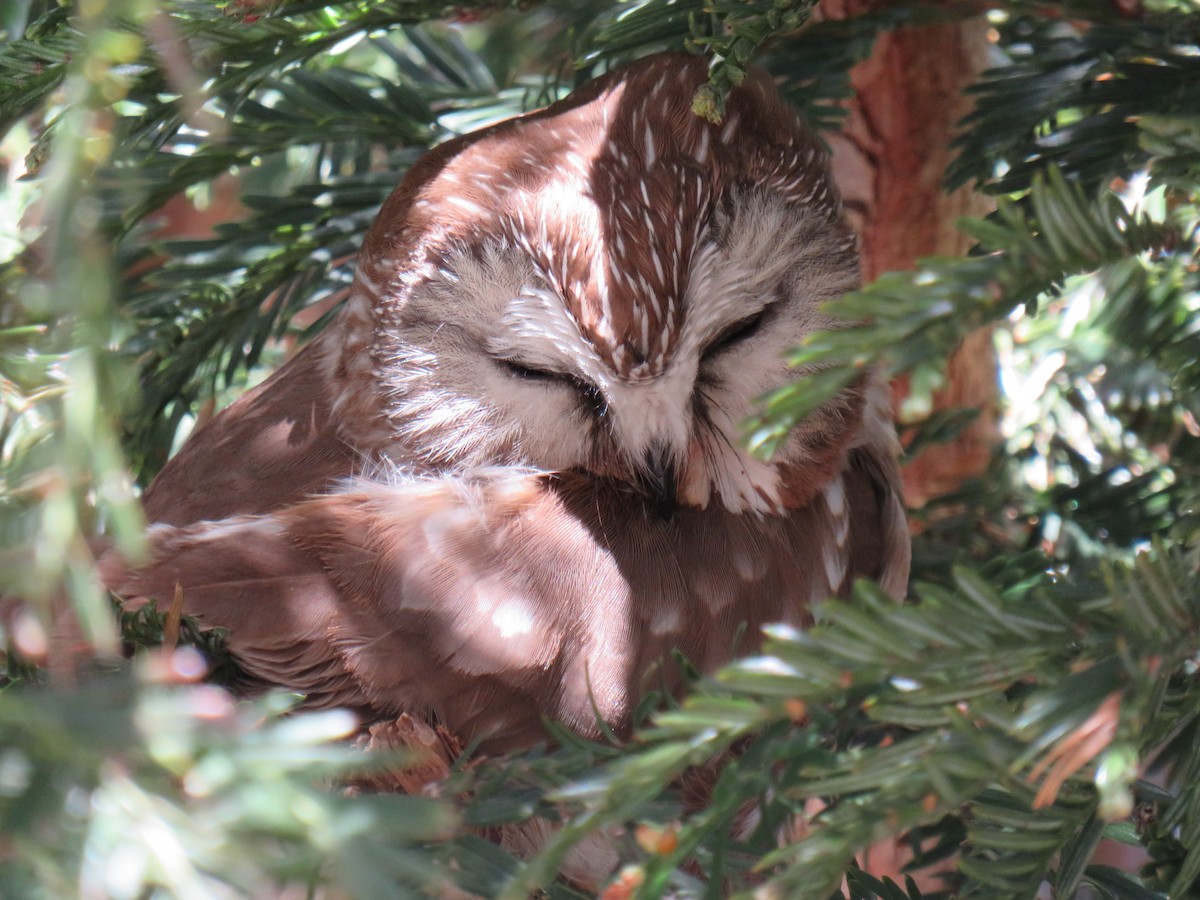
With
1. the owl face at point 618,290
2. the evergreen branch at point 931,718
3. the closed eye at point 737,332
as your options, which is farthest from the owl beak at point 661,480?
the evergreen branch at point 931,718

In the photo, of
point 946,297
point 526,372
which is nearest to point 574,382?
point 526,372

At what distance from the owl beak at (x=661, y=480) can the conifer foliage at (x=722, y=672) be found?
0.70ft

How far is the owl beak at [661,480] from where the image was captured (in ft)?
3.78

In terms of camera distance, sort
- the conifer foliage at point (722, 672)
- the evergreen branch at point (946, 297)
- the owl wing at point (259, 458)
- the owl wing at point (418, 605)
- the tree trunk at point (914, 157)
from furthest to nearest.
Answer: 1. the tree trunk at point (914, 157)
2. the owl wing at point (259, 458)
3. the owl wing at point (418, 605)
4. the evergreen branch at point (946, 297)
5. the conifer foliage at point (722, 672)

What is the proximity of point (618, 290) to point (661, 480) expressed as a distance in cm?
22

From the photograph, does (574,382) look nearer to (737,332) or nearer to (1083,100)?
(737,332)

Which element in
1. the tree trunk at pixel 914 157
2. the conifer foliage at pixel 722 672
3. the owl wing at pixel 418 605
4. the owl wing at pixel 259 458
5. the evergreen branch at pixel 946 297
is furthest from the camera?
Answer: the tree trunk at pixel 914 157

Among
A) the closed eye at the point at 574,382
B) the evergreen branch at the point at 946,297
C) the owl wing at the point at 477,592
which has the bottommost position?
the owl wing at the point at 477,592

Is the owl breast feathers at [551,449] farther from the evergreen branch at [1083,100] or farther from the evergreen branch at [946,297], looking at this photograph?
the evergreen branch at [946,297]

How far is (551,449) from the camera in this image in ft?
3.92

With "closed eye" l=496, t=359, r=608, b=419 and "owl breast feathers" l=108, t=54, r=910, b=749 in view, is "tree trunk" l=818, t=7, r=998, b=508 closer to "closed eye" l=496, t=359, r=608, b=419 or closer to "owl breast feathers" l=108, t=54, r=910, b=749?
"owl breast feathers" l=108, t=54, r=910, b=749

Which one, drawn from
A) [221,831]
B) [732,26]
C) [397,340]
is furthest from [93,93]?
[397,340]

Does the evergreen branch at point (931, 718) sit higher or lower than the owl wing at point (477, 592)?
higher

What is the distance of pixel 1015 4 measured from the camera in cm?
127
